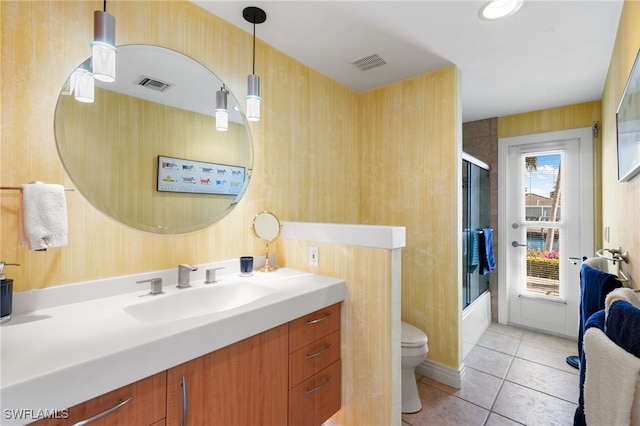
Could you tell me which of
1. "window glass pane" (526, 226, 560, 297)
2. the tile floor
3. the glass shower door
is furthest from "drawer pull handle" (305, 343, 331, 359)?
"window glass pane" (526, 226, 560, 297)

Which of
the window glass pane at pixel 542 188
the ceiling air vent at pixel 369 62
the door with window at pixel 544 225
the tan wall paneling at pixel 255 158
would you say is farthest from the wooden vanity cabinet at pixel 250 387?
the window glass pane at pixel 542 188

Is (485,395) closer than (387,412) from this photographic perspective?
No

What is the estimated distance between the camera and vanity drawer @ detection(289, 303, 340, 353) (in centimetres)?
134

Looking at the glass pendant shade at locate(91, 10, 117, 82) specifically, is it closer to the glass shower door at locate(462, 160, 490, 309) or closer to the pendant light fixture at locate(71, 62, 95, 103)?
the pendant light fixture at locate(71, 62, 95, 103)

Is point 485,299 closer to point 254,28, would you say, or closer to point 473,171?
point 473,171

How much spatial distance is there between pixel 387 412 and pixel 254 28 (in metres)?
2.33

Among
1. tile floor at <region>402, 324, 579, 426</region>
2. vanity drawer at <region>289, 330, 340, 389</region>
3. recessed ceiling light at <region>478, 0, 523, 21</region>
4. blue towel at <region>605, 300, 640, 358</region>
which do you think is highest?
recessed ceiling light at <region>478, 0, 523, 21</region>

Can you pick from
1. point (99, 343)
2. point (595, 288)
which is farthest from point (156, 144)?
point (595, 288)

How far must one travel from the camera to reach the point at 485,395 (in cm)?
209

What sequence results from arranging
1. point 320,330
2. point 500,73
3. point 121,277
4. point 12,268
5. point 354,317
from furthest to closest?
point 500,73
point 354,317
point 320,330
point 121,277
point 12,268

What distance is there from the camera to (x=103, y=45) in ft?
3.63

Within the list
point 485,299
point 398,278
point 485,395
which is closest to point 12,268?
point 398,278

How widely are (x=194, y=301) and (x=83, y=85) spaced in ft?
3.50

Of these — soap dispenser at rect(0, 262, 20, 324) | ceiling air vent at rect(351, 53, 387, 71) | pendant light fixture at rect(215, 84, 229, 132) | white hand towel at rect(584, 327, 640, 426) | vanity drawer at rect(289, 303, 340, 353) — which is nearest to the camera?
white hand towel at rect(584, 327, 640, 426)
